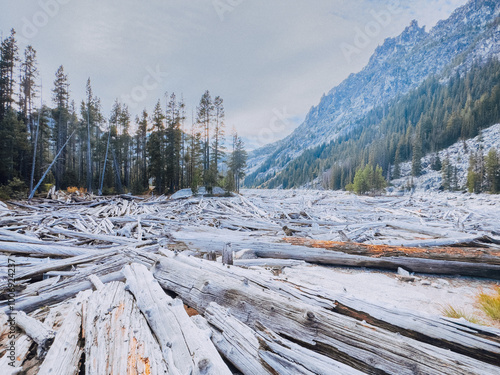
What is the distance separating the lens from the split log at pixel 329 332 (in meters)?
1.41

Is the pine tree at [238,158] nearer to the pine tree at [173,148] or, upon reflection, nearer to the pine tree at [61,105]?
the pine tree at [173,148]

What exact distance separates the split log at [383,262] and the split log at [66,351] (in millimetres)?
3800

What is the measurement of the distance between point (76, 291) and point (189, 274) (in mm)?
1842

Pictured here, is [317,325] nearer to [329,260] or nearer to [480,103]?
[329,260]

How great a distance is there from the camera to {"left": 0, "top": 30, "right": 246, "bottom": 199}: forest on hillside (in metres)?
19.2

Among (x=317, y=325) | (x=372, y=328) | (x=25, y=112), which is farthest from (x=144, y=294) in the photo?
(x=25, y=112)

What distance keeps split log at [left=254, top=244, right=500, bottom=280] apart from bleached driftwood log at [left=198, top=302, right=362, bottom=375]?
3.35m

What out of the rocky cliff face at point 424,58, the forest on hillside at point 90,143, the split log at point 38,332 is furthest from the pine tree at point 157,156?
the rocky cliff face at point 424,58

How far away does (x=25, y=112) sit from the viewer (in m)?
22.9

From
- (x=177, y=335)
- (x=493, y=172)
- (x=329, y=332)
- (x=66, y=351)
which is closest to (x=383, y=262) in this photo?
(x=329, y=332)

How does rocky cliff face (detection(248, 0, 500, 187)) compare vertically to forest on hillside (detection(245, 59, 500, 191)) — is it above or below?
above

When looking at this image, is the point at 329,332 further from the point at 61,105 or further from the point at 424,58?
the point at 424,58

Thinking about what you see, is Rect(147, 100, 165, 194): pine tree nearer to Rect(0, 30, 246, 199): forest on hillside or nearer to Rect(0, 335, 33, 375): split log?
Rect(0, 30, 246, 199): forest on hillside

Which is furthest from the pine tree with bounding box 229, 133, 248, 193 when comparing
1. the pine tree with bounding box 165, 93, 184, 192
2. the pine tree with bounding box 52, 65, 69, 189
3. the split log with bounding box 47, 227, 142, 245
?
the split log with bounding box 47, 227, 142, 245
